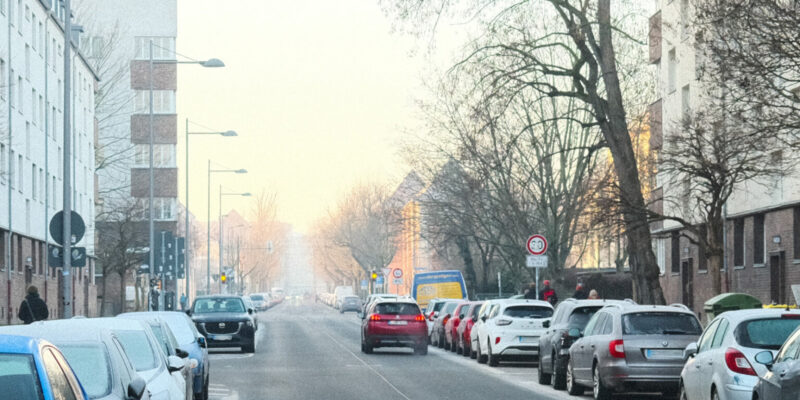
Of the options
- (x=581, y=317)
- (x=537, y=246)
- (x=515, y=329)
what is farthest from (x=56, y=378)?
(x=537, y=246)

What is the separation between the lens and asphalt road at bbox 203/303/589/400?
71.8 feet

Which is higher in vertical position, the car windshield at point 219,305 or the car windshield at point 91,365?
the car windshield at point 91,365

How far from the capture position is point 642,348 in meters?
19.3

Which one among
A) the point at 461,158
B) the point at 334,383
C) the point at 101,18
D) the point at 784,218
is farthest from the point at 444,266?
the point at 334,383

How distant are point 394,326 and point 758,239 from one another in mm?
14163

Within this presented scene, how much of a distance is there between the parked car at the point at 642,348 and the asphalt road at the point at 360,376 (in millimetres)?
1827

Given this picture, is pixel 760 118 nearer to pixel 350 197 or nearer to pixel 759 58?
pixel 759 58

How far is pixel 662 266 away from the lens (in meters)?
61.0

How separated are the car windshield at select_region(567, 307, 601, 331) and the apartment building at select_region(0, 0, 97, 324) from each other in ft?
78.0

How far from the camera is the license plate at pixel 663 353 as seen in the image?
1934cm

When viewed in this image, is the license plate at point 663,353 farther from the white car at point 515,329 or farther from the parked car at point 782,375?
the white car at point 515,329

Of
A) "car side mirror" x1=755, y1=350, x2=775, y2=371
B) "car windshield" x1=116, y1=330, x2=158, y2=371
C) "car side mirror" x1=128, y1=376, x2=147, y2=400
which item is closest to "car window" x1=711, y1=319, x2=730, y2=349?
"car side mirror" x1=755, y1=350, x2=775, y2=371

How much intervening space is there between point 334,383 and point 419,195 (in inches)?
1476

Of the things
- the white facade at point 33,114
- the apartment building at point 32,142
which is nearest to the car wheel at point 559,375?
the apartment building at point 32,142
